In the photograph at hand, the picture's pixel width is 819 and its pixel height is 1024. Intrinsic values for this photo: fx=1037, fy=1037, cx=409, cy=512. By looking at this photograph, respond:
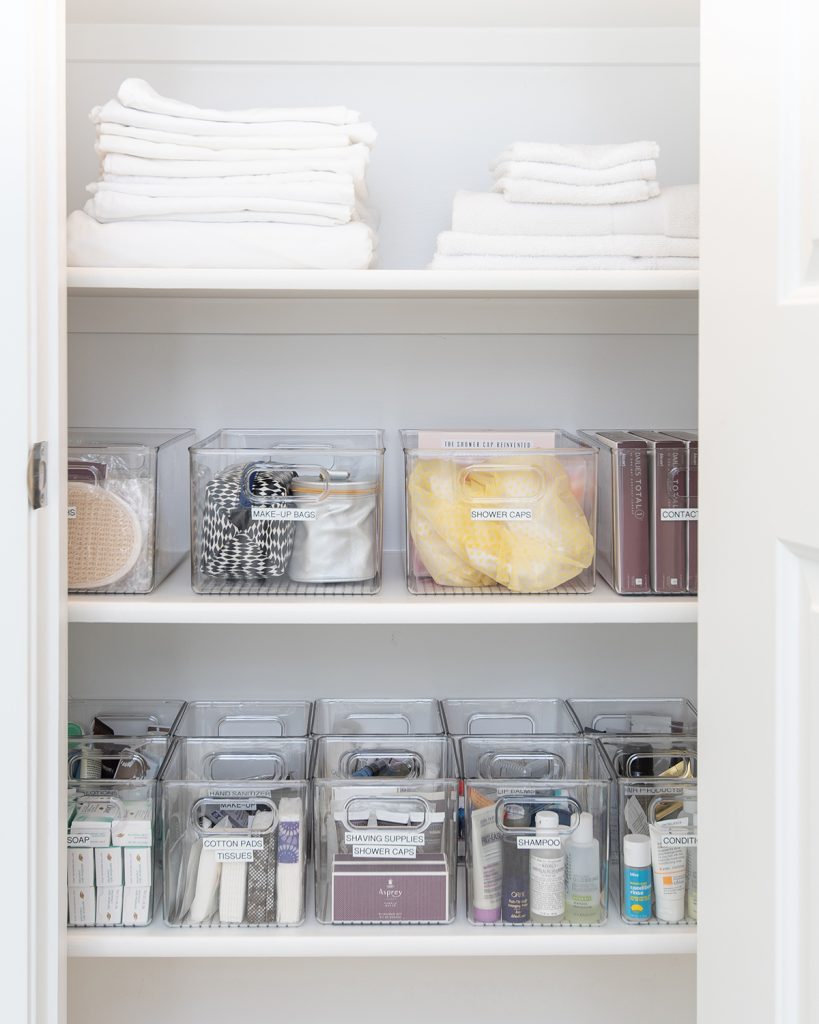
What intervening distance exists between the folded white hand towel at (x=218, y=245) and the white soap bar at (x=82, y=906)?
0.67 meters

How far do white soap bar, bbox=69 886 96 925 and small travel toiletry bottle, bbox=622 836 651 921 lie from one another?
0.58 metres

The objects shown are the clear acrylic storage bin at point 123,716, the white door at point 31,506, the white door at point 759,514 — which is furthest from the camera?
the clear acrylic storage bin at point 123,716

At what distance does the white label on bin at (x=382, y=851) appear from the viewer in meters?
1.10

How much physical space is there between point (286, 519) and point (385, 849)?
1.21ft

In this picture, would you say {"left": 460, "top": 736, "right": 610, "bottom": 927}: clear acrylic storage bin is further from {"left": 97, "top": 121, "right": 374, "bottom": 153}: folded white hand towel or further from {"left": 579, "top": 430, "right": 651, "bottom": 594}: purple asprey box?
{"left": 97, "top": 121, "right": 374, "bottom": 153}: folded white hand towel

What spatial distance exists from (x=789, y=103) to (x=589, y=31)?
70 centimetres

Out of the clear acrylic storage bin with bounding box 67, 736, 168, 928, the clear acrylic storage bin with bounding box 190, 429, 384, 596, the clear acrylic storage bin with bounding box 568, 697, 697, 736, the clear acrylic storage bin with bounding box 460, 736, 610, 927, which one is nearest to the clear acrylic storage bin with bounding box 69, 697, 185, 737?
the clear acrylic storage bin with bounding box 67, 736, 168, 928

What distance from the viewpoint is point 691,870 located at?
1.13 meters

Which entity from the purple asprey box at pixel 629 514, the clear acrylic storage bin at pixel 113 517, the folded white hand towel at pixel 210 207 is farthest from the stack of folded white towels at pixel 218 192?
the purple asprey box at pixel 629 514

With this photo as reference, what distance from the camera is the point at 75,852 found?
1100 mm

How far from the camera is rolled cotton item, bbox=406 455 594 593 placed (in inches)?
44.3

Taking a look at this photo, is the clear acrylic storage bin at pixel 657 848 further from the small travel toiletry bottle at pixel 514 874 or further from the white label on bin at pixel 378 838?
the white label on bin at pixel 378 838

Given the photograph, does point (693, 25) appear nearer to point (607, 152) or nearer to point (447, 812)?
point (607, 152)

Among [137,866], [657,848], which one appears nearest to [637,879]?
[657,848]
